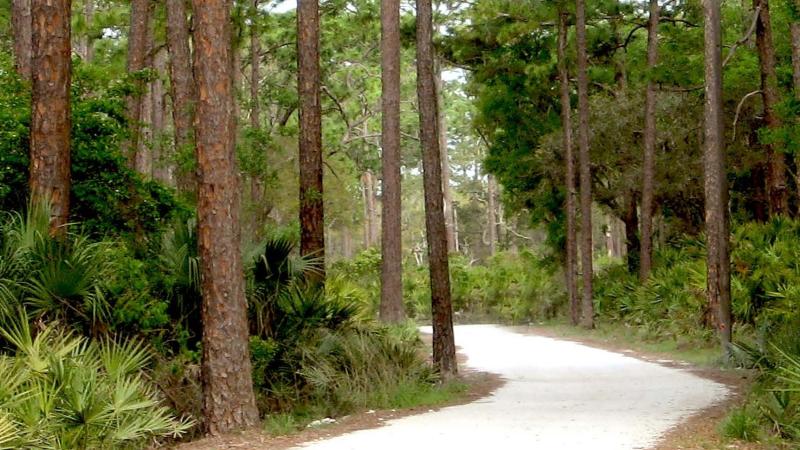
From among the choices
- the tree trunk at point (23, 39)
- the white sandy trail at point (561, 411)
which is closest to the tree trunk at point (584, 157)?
the white sandy trail at point (561, 411)

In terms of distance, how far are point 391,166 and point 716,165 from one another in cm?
838

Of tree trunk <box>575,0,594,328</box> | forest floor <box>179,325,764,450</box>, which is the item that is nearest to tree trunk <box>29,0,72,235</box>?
forest floor <box>179,325,764,450</box>

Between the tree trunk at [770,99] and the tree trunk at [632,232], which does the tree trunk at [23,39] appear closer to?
A: the tree trunk at [770,99]

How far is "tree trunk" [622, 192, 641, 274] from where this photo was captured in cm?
3434

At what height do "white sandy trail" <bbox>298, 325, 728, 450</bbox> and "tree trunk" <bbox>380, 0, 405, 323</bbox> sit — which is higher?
"tree trunk" <bbox>380, 0, 405, 323</bbox>

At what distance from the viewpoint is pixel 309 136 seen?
17.3 metres

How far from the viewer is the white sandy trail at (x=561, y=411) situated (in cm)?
998

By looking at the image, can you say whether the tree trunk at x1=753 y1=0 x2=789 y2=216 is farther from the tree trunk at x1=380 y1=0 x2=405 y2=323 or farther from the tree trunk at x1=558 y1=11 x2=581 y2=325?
the tree trunk at x1=558 y1=11 x2=581 y2=325

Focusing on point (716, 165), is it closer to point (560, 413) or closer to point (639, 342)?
point (639, 342)

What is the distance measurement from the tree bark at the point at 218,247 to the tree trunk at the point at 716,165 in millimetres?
10927

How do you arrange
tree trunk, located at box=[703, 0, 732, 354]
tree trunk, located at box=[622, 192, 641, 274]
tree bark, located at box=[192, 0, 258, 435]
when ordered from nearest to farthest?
tree bark, located at box=[192, 0, 258, 435]
tree trunk, located at box=[703, 0, 732, 354]
tree trunk, located at box=[622, 192, 641, 274]

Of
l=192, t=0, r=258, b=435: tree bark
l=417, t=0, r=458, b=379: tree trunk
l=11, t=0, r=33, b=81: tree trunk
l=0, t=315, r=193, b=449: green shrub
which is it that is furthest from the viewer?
l=11, t=0, r=33, b=81: tree trunk

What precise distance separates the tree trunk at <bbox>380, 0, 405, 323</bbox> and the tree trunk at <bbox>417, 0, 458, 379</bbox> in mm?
7970

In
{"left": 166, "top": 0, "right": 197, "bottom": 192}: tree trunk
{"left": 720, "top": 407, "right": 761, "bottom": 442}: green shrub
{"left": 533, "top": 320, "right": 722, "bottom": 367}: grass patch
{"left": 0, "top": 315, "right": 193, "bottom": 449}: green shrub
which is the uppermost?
{"left": 166, "top": 0, "right": 197, "bottom": 192}: tree trunk
